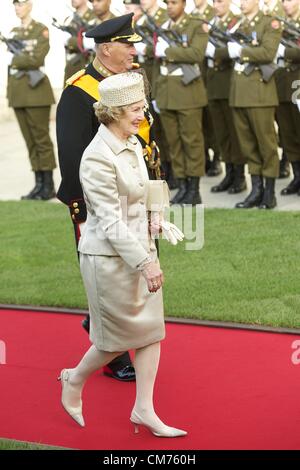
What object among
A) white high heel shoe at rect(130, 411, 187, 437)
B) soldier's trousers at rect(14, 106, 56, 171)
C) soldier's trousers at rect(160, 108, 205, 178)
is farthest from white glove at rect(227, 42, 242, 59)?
white high heel shoe at rect(130, 411, 187, 437)

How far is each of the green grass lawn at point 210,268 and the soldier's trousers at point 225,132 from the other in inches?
41.7

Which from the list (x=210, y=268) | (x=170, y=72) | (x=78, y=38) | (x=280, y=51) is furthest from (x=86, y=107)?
(x=78, y=38)

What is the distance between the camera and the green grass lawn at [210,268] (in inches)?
311

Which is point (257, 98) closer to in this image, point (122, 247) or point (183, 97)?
point (183, 97)

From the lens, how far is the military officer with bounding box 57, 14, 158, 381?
6.23 m

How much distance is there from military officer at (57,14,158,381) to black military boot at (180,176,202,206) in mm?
5358

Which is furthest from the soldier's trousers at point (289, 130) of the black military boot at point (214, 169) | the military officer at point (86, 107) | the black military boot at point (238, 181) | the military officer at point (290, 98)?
the military officer at point (86, 107)

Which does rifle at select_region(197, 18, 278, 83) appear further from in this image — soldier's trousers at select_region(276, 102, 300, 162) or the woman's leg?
the woman's leg

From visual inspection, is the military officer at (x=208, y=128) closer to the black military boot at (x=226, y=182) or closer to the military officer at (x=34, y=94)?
the black military boot at (x=226, y=182)

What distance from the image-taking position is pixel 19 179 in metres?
14.1

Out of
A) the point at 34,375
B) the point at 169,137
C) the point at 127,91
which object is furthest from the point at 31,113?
the point at 127,91

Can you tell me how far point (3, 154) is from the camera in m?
16.2

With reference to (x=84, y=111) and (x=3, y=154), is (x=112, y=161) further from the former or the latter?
(x=3, y=154)

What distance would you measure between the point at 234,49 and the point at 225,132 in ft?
3.96
